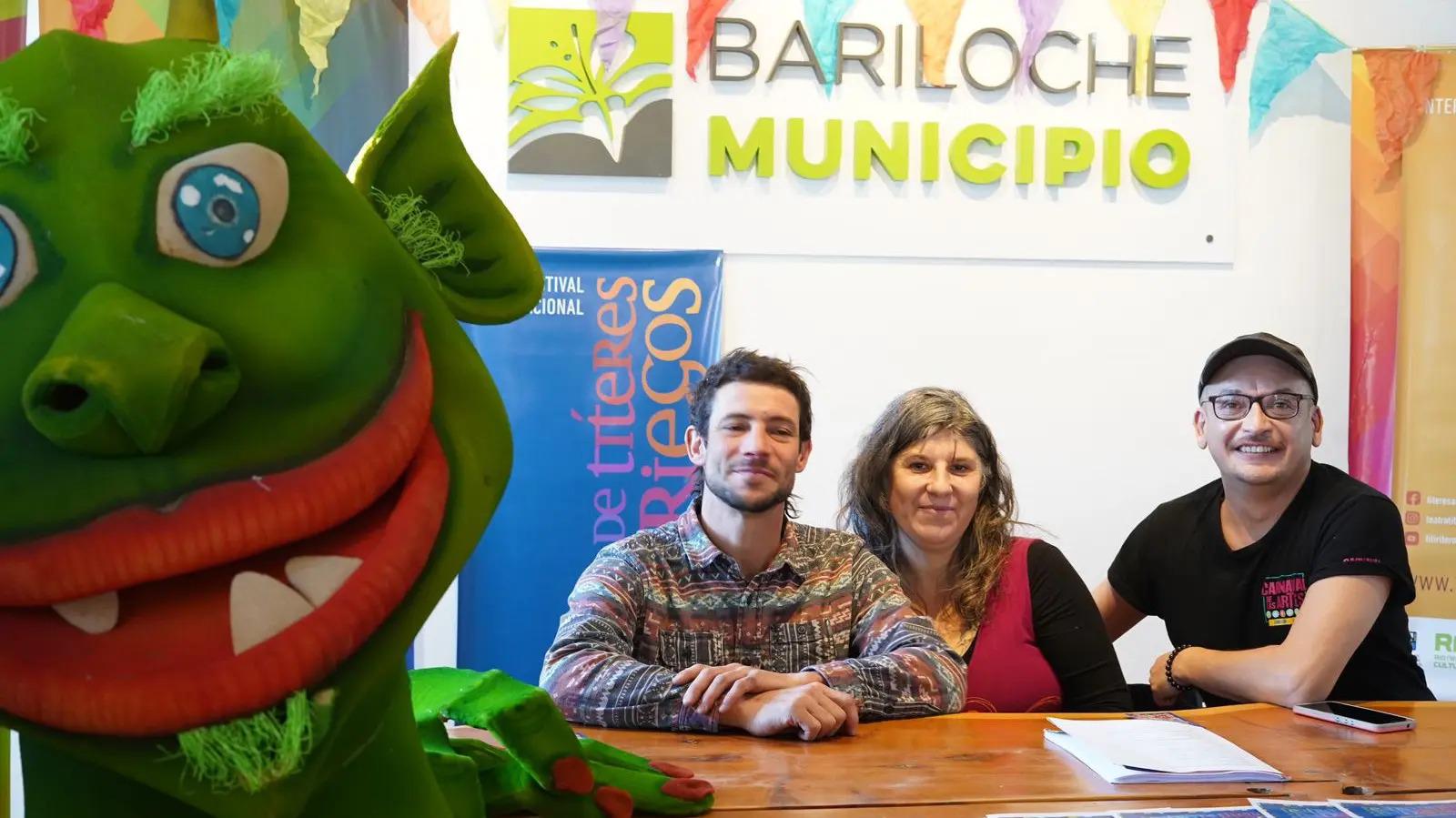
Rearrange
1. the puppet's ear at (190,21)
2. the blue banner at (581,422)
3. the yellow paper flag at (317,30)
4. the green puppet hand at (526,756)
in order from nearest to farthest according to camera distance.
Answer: the puppet's ear at (190,21) → the green puppet hand at (526,756) → the yellow paper flag at (317,30) → the blue banner at (581,422)

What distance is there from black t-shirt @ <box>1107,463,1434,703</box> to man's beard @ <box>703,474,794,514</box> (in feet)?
2.84

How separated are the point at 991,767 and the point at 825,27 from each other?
2407 mm

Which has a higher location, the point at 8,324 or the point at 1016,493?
the point at 8,324

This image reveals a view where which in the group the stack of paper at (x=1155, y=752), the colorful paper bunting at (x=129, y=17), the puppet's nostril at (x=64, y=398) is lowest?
the stack of paper at (x=1155, y=752)

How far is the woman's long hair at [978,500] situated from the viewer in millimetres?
2170

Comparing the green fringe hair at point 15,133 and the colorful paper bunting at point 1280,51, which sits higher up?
the colorful paper bunting at point 1280,51

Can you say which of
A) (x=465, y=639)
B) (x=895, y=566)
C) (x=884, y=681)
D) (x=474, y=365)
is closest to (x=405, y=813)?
(x=474, y=365)

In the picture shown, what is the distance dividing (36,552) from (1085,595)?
1.89 m

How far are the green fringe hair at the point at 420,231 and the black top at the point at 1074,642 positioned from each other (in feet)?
4.85

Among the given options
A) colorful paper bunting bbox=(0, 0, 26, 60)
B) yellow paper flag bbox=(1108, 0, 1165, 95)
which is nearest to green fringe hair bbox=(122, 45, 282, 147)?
colorful paper bunting bbox=(0, 0, 26, 60)

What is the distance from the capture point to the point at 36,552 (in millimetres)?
594

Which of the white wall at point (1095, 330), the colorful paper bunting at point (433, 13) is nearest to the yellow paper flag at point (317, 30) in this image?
the colorful paper bunting at point (433, 13)

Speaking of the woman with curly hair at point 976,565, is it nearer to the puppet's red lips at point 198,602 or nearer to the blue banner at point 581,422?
the blue banner at point 581,422

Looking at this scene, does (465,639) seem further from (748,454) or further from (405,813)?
(405,813)
